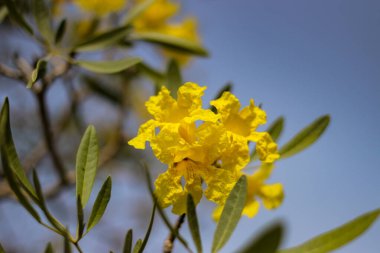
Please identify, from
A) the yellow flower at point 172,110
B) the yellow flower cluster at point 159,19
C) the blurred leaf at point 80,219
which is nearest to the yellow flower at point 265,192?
the yellow flower at point 172,110

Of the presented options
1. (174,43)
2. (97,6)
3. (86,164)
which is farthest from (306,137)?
(97,6)

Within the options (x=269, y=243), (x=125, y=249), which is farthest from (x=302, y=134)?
(x=269, y=243)

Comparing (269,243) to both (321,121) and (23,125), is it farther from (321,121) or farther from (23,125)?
(23,125)

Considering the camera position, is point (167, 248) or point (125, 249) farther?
point (167, 248)

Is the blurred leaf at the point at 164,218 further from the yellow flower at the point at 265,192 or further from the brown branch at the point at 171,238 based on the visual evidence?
the yellow flower at the point at 265,192

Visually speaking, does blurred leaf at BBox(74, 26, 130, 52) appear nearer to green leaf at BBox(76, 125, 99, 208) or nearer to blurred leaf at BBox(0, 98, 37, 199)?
green leaf at BBox(76, 125, 99, 208)

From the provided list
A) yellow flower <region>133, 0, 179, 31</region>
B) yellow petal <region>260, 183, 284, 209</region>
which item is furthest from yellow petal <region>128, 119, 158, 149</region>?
yellow flower <region>133, 0, 179, 31</region>

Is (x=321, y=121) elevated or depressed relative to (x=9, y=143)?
elevated
